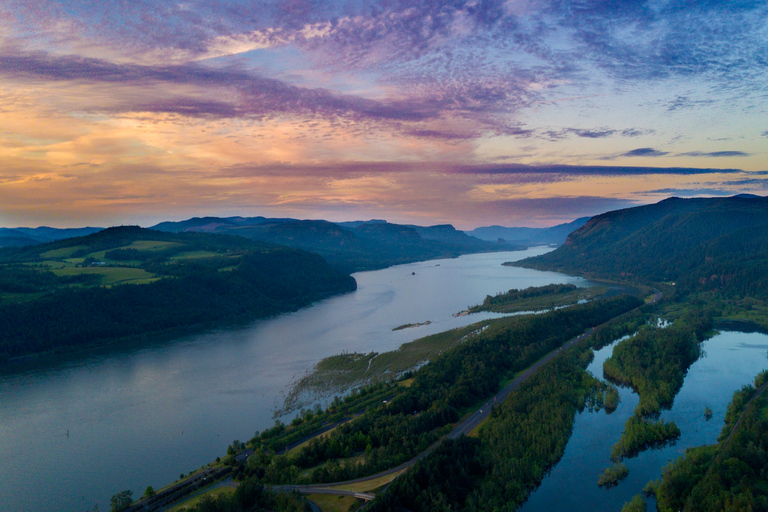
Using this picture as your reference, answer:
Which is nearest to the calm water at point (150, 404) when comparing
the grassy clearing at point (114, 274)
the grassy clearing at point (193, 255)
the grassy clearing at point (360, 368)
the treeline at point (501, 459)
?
the grassy clearing at point (360, 368)

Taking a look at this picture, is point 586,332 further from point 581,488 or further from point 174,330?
point 174,330

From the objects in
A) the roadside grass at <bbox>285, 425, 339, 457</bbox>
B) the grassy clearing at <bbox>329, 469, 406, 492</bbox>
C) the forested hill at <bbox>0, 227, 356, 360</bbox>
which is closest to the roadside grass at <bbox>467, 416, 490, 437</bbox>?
the grassy clearing at <bbox>329, 469, 406, 492</bbox>

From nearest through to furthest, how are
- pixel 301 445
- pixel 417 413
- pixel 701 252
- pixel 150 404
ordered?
1. pixel 301 445
2. pixel 417 413
3. pixel 150 404
4. pixel 701 252

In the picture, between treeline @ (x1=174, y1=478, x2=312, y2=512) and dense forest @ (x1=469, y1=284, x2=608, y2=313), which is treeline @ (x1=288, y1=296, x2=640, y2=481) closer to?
treeline @ (x1=174, y1=478, x2=312, y2=512)

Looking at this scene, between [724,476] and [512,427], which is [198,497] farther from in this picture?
[724,476]

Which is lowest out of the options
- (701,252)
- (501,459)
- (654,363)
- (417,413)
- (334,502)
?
(334,502)

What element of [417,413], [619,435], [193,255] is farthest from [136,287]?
[619,435]

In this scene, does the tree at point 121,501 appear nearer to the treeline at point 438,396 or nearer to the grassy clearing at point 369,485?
the treeline at point 438,396
